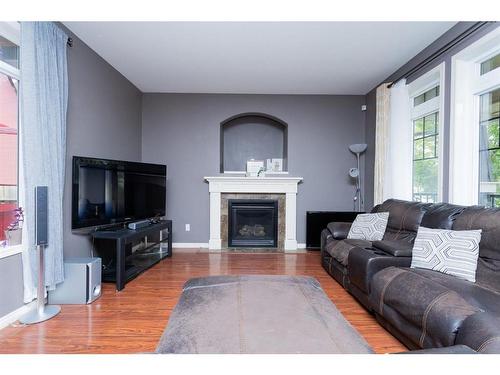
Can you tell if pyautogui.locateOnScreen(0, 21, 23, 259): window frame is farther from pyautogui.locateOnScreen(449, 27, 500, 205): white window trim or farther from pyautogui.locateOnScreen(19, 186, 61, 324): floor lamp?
pyautogui.locateOnScreen(449, 27, 500, 205): white window trim

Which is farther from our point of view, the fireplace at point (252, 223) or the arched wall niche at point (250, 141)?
the arched wall niche at point (250, 141)

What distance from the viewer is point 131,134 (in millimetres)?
4160

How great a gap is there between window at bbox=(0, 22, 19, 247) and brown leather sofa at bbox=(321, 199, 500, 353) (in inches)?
117

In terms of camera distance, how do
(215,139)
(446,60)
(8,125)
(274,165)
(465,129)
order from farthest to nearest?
(274,165)
(215,139)
(446,60)
(465,129)
(8,125)

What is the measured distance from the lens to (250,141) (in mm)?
5020

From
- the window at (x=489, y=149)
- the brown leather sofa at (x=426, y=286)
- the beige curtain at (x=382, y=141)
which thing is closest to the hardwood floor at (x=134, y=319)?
the brown leather sofa at (x=426, y=286)

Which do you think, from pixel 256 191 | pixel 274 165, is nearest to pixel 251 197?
pixel 256 191

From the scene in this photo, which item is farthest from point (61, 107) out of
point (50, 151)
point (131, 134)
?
point (131, 134)

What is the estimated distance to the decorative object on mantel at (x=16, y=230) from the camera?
2.05 m

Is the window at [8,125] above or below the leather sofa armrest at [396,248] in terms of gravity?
above

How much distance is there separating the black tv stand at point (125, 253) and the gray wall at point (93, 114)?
289 mm

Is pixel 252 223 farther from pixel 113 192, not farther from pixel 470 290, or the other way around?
pixel 470 290

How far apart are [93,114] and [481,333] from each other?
12.4ft

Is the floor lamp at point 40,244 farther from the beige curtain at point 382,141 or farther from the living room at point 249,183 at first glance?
the beige curtain at point 382,141
